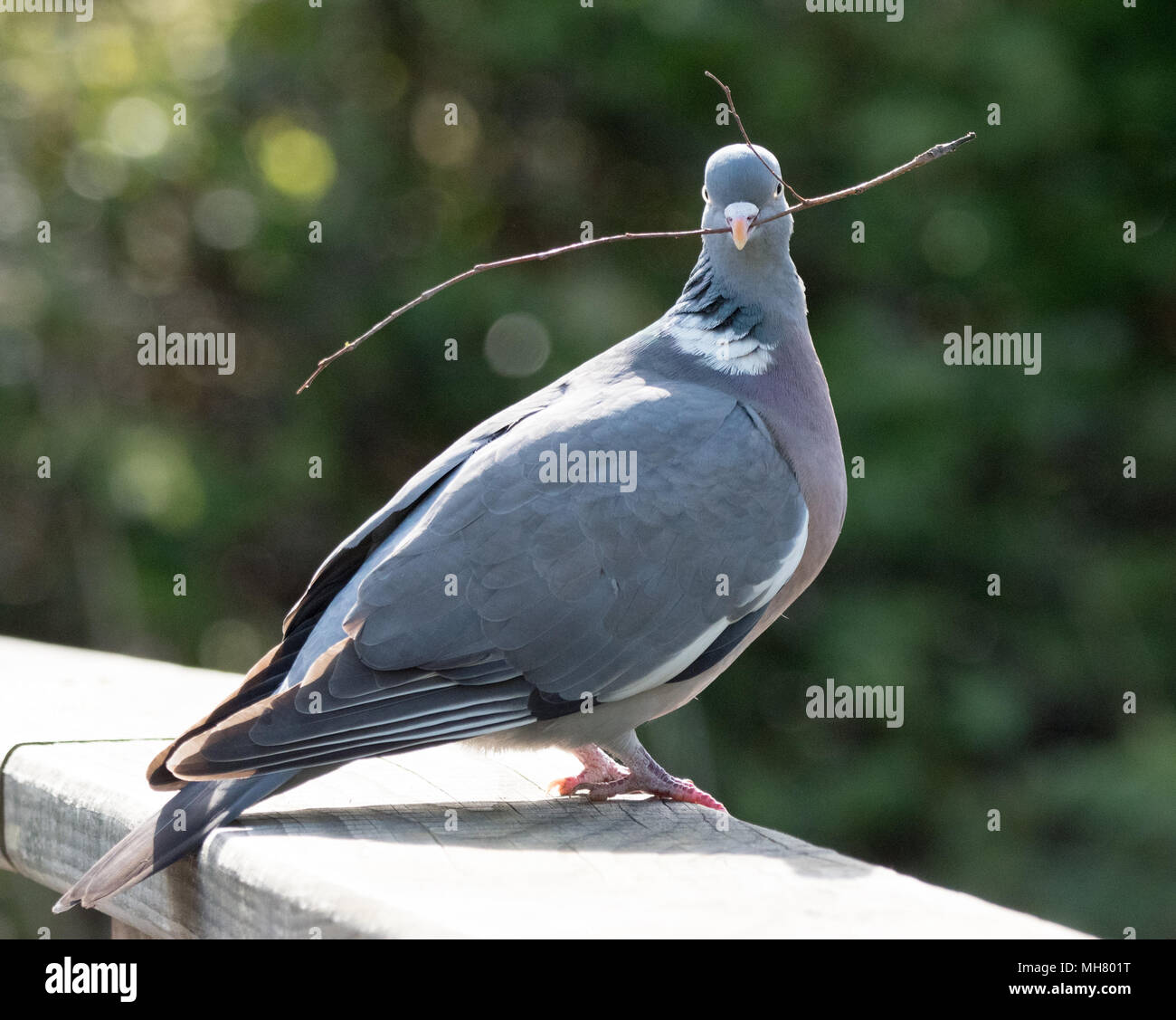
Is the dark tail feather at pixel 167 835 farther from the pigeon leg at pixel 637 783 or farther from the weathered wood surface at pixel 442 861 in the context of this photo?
the pigeon leg at pixel 637 783

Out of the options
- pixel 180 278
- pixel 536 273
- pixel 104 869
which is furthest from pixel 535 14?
pixel 104 869

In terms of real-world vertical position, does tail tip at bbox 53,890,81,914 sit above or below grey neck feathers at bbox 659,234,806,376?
below

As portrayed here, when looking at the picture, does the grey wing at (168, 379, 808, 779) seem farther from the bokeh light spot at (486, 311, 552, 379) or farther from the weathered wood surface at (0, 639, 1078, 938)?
the bokeh light spot at (486, 311, 552, 379)

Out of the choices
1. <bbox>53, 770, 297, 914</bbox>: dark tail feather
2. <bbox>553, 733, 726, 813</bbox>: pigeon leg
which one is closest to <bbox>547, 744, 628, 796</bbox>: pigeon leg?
<bbox>553, 733, 726, 813</bbox>: pigeon leg

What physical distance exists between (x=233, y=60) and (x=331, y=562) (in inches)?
194

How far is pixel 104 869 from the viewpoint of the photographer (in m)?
1.72

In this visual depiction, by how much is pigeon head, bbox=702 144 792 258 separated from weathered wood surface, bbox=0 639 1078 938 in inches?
41.1

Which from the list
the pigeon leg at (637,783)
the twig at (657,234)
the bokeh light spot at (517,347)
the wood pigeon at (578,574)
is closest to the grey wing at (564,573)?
the wood pigeon at (578,574)

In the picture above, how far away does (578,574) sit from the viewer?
2254mm

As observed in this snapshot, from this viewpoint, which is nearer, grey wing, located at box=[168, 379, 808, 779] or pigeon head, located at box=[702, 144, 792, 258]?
grey wing, located at box=[168, 379, 808, 779]

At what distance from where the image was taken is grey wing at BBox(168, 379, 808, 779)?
6.82ft

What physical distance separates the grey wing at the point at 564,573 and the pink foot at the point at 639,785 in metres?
0.13
